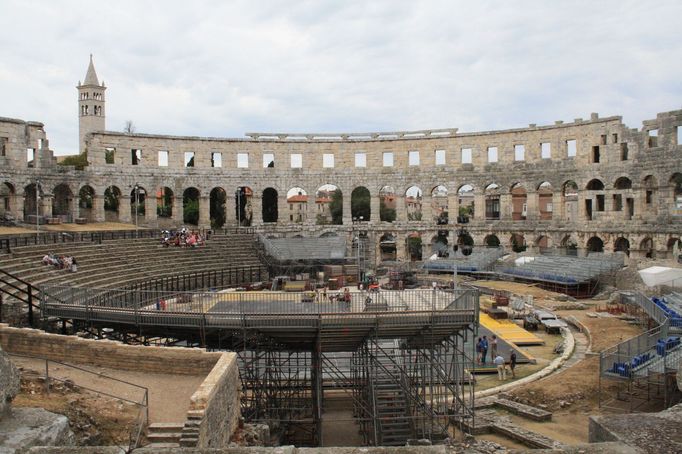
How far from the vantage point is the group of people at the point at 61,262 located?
70.1 ft

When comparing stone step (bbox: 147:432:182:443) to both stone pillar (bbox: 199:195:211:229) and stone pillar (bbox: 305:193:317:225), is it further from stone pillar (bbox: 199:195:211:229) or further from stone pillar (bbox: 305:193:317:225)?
stone pillar (bbox: 305:193:317:225)

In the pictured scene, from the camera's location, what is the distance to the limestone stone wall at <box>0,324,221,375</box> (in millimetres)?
11391

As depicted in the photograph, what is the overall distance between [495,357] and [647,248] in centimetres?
1982

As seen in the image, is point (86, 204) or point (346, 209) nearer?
point (346, 209)

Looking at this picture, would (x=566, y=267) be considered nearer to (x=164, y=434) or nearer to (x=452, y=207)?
(x=452, y=207)

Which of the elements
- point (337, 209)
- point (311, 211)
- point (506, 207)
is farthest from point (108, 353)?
point (337, 209)

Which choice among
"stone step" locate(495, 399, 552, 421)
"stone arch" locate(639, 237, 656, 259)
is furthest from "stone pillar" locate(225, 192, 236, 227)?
"stone step" locate(495, 399, 552, 421)

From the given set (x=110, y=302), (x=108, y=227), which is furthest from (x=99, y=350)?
(x=108, y=227)

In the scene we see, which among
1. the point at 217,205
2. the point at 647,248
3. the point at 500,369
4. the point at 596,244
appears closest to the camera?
the point at 500,369

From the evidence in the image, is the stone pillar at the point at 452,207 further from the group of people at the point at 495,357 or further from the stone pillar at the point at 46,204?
the stone pillar at the point at 46,204

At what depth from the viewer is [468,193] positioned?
94.2 m

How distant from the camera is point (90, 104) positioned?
75.3m

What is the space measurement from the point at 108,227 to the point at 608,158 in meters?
30.4

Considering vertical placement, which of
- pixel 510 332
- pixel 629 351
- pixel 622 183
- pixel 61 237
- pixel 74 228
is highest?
pixel 622 183
